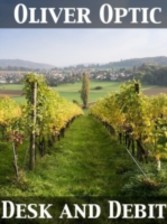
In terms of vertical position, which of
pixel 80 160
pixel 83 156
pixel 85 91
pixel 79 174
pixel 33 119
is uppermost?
pixel 33 119

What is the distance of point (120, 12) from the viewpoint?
11.6 metres

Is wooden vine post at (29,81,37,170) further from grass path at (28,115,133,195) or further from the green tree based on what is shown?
the green tree

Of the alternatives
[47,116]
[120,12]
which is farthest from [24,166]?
[120,12]

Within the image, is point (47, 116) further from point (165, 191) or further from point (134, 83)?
point (165, 191)

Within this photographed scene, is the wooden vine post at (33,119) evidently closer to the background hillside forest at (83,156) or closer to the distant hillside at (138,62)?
the background hillside forest at (83,156)

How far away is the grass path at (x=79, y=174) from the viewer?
14.4 metres

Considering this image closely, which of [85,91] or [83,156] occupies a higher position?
[83,156]

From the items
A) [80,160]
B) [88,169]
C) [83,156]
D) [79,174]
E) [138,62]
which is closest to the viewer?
[79,174]

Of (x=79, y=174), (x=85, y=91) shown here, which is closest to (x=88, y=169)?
(x=79, y=174)

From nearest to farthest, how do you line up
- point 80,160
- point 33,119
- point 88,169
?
point 33,119, point 88,169, point 80,160

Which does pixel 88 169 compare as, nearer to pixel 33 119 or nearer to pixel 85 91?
pixel 33 119

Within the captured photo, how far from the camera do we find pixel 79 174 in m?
17.4

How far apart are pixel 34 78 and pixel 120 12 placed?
7610 mm

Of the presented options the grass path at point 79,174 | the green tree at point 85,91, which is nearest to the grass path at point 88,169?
the grass path at point 79,174
